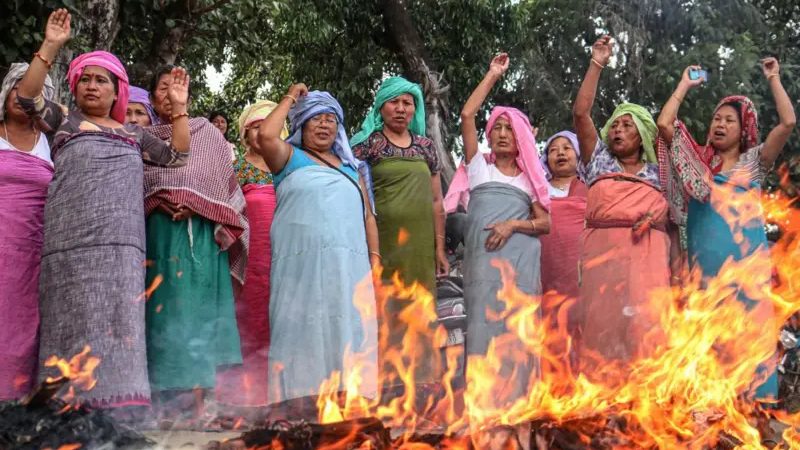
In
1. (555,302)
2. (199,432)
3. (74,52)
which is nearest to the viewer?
(199,432)

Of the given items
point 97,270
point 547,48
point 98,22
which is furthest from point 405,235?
point 547,48

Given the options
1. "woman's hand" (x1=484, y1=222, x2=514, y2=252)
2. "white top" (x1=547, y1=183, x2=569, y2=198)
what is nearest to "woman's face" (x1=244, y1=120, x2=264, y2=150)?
"woman's hand" (x1=484, y1=222, x2=514, y2=252)

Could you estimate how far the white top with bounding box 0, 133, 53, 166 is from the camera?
16.6ft

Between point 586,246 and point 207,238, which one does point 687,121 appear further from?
point 207,238

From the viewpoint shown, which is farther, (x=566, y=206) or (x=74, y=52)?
(x=74, y=52)

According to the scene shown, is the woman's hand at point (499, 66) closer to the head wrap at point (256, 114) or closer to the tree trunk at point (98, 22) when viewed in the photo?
the head wrap at point (256, 114)

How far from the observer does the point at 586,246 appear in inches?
235

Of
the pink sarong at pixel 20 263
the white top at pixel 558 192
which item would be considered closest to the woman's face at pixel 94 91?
the pink sarong at pixel 20 263

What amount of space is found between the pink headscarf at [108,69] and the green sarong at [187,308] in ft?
2.14

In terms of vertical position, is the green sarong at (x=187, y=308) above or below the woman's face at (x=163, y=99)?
below

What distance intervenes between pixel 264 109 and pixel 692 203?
3.01 metres

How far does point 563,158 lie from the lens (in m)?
6.99

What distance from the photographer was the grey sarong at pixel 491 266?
5.79 metres

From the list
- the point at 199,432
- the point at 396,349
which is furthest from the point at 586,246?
the point at 199,432
